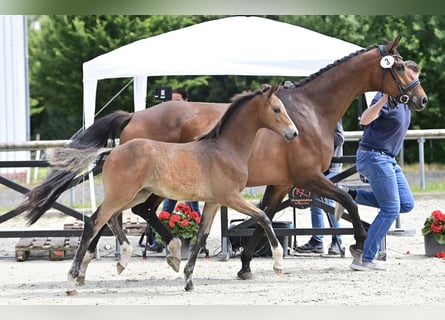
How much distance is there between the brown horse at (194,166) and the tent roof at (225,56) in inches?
87.3

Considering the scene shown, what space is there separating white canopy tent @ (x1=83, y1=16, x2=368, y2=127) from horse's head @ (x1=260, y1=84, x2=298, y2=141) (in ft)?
7.45

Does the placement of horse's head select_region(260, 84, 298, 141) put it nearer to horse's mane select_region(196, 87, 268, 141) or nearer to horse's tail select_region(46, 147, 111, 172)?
horse's mane select_region(196, 87, 268, 141)

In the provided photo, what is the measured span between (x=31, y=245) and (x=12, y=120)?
1365 centimetres

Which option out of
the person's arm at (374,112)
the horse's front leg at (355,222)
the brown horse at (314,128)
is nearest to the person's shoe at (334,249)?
the horse's front leg at (355,222)

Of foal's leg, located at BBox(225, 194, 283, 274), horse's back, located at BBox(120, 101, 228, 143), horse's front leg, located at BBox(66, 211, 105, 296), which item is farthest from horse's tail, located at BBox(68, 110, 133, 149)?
foal's leg, located at BBox(225, 194, 283, 274)

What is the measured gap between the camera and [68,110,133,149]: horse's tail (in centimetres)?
728

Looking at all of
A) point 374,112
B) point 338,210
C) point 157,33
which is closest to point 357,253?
point 338,210

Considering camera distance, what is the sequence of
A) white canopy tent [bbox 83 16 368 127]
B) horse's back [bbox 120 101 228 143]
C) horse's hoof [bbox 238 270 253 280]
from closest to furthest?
horse's hoof [bbox 238 270 253 280] < horse's back [bbox 120 101 228 143] < white canopy tent [bbox 83 16 368 127]

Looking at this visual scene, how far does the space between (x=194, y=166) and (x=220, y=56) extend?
2.74 metres

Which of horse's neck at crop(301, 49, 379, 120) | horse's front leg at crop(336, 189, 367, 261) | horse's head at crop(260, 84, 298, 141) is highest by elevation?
horse's neck at crop(301, 49, 379, 120)

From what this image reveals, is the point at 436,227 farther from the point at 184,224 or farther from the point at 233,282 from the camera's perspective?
the point at 184,224

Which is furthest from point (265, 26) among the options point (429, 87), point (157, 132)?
point (429, 87)

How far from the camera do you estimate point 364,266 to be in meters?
7.94

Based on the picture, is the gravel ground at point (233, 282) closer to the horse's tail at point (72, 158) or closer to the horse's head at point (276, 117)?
the horse's tail at point (72, 158)
